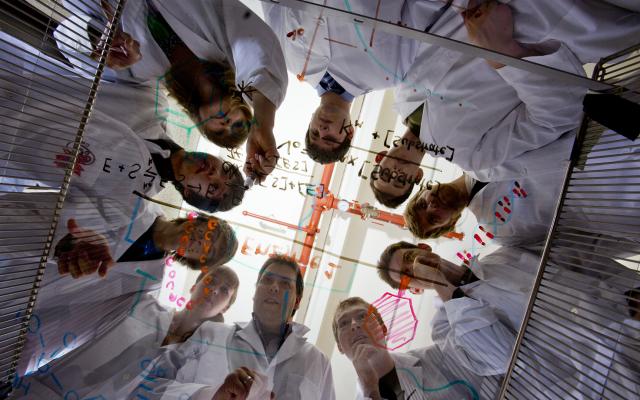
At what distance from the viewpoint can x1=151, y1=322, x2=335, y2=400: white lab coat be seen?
43.4 inches

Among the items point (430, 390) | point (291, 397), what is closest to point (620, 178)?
point (430, 390)

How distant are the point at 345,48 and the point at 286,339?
0.75 metres

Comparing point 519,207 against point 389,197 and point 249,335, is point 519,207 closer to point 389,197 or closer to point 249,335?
point 389,197

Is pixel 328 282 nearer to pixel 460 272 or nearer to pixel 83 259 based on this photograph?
pixel 460 272

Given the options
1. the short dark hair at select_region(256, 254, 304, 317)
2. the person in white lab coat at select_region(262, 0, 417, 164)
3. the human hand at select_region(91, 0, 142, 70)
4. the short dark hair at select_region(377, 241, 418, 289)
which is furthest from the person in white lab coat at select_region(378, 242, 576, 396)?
the human hand at select_region(91, 0, 142, 70)

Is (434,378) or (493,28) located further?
(434,378)

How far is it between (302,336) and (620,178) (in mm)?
850

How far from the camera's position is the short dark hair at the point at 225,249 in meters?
1.07

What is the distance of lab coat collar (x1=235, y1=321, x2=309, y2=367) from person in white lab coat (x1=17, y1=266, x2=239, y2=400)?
0.08 meters

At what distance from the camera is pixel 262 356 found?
1108mm

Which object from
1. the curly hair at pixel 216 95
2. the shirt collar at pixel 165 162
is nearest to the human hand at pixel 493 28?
the curly hair at pixel 216 95

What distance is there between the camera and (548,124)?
103 centimetres

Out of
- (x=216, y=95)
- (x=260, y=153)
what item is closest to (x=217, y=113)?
(x=216, y=95)

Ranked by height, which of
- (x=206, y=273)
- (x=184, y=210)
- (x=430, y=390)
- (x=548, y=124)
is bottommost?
(x=430, y=390)
